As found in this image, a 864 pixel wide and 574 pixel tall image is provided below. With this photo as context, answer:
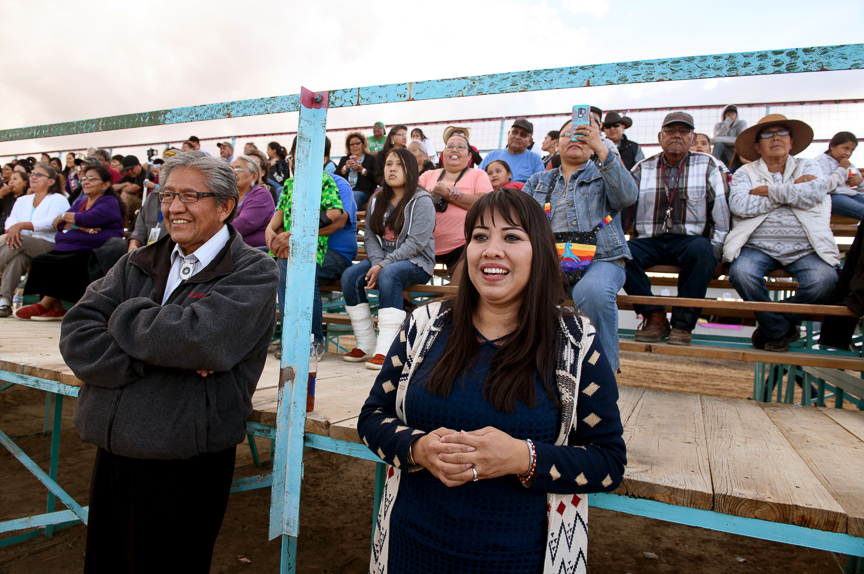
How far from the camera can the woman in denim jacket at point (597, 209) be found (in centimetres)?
276

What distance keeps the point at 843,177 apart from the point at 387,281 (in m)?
4.85

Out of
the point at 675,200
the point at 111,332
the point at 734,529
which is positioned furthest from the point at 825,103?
the point at 111,332

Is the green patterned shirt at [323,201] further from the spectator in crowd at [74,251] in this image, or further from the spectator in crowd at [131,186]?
the spectator in crowd at [131,186]

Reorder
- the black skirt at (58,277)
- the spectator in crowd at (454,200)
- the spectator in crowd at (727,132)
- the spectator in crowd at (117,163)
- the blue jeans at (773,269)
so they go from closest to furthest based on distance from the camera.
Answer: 1. the blue jeans at (773,269)
2. the spectator in crowd at (454,200)
3. the black skirt at (58,277)
4. the spectator in crowd at (727,132)
5. the spectator in crowd at (117,163)

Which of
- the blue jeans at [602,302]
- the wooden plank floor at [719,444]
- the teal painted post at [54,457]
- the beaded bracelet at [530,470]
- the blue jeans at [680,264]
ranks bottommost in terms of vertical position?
the teal painted post at [54,457]

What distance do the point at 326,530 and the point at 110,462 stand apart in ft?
7.22

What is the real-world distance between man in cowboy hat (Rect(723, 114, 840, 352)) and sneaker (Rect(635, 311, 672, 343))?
577mm

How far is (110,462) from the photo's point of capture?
179 cm

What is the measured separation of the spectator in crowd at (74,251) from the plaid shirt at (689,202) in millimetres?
5214

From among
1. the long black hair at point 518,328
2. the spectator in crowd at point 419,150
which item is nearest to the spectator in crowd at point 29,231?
the spectator in crowd at point 419,150

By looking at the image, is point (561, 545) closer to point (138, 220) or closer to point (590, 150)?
point (590, 150)

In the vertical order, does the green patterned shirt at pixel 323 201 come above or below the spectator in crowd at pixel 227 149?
below

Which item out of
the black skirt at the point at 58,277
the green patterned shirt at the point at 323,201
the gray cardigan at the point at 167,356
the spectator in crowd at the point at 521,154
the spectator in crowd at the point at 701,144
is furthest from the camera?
the spectator in crowd at the point at 701,144

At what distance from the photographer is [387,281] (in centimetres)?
355
